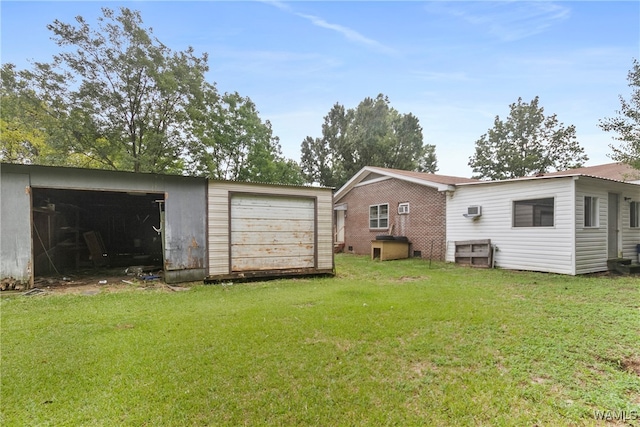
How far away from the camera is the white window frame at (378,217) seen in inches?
547

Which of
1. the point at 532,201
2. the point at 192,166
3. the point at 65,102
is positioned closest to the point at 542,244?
the point at 532,201

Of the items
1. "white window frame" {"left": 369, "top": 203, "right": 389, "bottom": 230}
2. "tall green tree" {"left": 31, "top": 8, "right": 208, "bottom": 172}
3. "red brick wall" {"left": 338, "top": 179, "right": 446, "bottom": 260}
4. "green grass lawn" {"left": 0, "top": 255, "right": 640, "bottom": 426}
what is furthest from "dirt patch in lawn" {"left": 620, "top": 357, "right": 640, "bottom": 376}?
"tall green tree" {"left": 31, "top": 8, "right": 208, "bottom": 172}

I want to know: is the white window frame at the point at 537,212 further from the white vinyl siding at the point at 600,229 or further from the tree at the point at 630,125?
the tree at the point at 630,125

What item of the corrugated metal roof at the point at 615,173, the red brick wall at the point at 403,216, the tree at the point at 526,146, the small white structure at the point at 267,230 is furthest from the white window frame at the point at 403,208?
the tree at the point at 526,146

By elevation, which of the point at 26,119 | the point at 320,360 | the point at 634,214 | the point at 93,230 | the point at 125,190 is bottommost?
the point at 320,360

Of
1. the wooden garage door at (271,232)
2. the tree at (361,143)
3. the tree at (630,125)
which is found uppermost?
the tree at (361,143)

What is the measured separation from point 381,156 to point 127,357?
24.3m

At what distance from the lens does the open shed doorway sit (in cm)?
830

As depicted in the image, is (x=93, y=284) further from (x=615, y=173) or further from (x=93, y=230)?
(x=615, y=173)

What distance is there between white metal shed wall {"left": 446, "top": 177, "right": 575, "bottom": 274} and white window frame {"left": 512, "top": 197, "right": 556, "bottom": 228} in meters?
0.11

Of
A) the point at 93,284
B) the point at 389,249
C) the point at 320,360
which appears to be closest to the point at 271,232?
the point at 93,284

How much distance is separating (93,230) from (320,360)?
13000mm

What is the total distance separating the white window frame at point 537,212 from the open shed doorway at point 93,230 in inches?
411

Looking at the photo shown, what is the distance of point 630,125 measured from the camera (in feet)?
38.4
